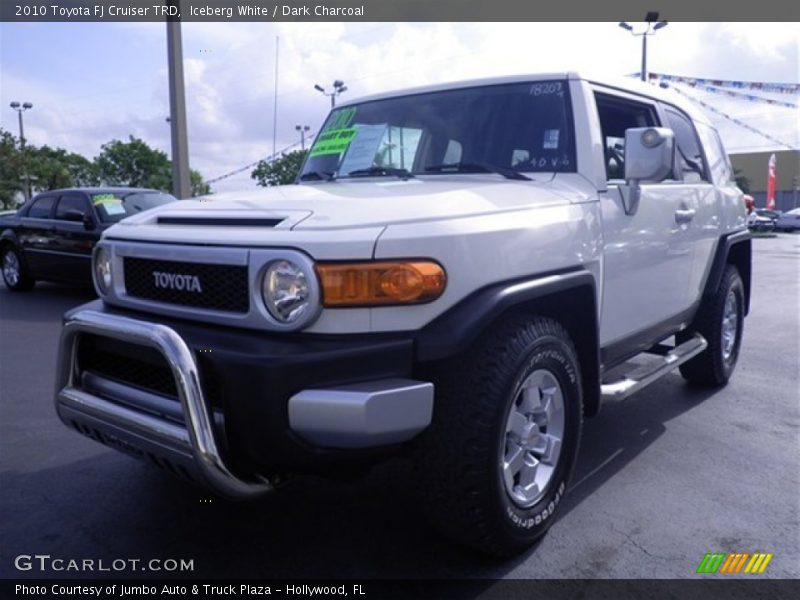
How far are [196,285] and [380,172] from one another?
145cm

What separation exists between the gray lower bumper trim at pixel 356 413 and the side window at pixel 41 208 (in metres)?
9.66

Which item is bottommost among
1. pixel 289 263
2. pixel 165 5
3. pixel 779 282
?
pixel 779 282

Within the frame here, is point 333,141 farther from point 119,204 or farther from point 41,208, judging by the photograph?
point 41,208

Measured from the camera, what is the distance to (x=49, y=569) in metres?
2.84

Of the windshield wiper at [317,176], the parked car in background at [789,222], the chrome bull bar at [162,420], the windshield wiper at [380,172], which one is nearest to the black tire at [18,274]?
the windshield wiper at [317,176]

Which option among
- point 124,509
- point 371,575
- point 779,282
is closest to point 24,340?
point 124,509

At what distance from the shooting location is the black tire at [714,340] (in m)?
5.11

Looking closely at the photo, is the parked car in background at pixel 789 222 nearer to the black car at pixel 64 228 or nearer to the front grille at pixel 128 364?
the black car at pixel 64 228

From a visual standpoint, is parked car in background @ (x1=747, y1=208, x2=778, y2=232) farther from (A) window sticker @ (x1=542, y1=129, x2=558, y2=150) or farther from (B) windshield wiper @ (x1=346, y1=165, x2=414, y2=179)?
(B) windshield wiper @ (x1=346, y1=165, x2=414, y2=179)

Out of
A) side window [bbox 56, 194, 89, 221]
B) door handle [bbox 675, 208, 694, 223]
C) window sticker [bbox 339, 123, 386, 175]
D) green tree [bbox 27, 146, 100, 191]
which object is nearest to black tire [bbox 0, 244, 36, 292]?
side window [bbox 56, 194, 89, 221]

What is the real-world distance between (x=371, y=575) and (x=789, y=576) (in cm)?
163

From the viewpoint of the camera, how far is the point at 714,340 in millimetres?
5164

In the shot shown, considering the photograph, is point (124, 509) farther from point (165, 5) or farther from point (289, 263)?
point (165, 5)

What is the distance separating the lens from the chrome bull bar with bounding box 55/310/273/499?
2.39 m
